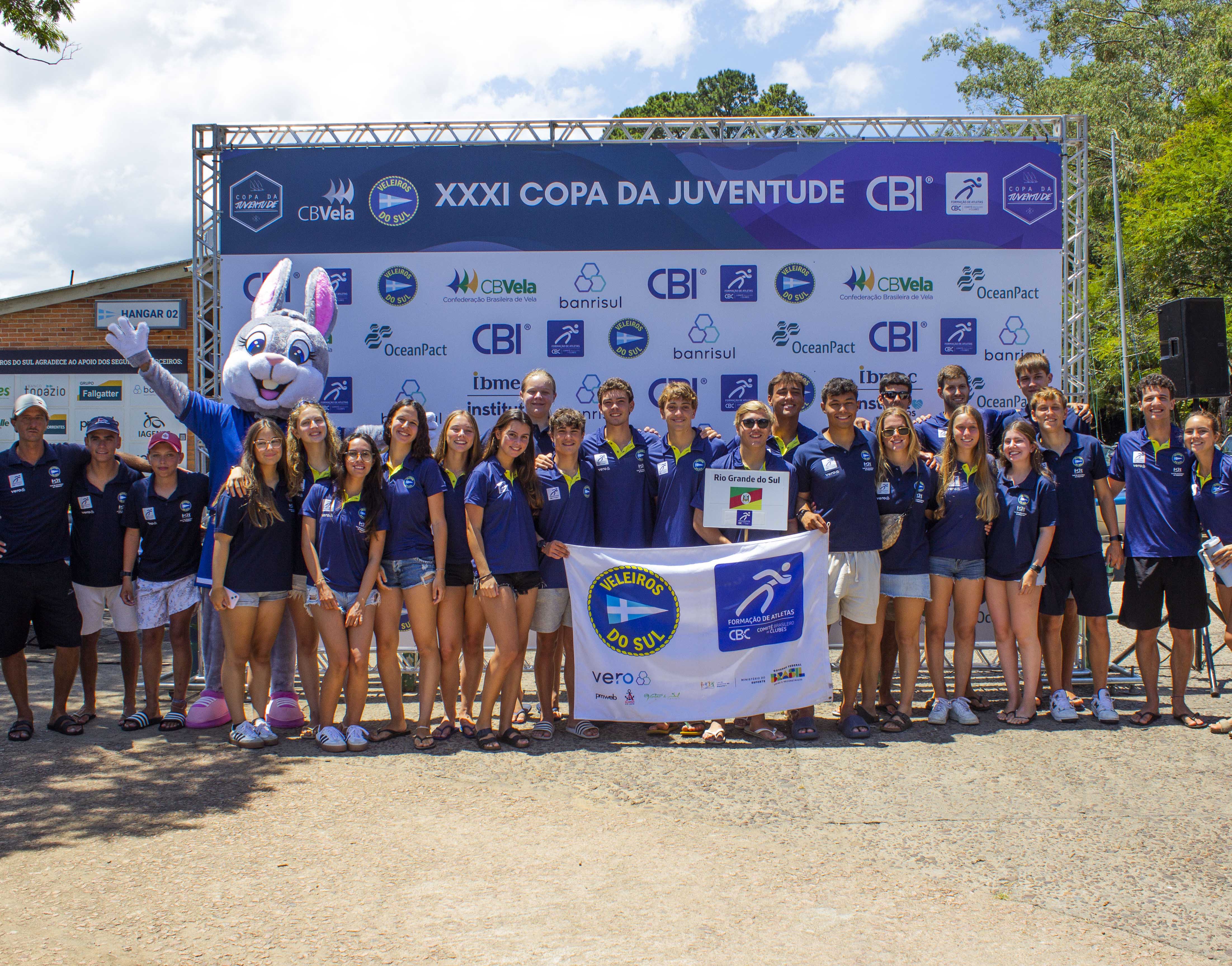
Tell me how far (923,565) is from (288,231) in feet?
16.9

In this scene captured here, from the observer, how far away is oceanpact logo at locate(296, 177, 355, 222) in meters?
7.00

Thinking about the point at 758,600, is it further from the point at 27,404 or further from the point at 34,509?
the point at 27,404

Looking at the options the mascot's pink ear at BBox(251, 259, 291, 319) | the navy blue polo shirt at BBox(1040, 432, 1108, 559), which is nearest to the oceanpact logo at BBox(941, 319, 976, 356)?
the navy blue polo shirt at BBox(1040, 432, 1108, 559)

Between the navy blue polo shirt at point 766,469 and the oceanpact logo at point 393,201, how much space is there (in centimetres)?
338

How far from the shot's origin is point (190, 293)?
42.2 ft

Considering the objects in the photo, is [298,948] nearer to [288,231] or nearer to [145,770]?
[145,770]

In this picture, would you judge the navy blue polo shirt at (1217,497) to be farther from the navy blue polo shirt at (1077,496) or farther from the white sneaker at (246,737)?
the white sneaker at (246,737)

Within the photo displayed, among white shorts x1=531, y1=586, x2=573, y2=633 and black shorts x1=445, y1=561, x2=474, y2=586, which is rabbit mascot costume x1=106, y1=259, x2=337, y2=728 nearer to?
black shorts x1=445, y1=561, x2=474, y2=586

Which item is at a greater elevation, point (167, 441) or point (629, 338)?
point (629, 338)

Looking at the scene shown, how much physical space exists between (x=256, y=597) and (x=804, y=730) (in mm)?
3086

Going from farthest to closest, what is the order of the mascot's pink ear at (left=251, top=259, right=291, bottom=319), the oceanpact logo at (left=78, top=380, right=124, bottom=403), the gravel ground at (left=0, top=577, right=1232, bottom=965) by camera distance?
1. the oceanpact logo at (left=78, top=380, right=124, bottom=403)
2. the mascot's pink ear at (left=251, top=259, right=291, bottom=319)
3. the gravel ground at (left=0, top=577, right=1232, bottom=965)

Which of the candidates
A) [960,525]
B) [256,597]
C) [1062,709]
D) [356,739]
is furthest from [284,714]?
[1062,709]

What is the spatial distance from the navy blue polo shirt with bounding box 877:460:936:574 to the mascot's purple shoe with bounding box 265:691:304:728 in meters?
3.46

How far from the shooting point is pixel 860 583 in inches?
204
